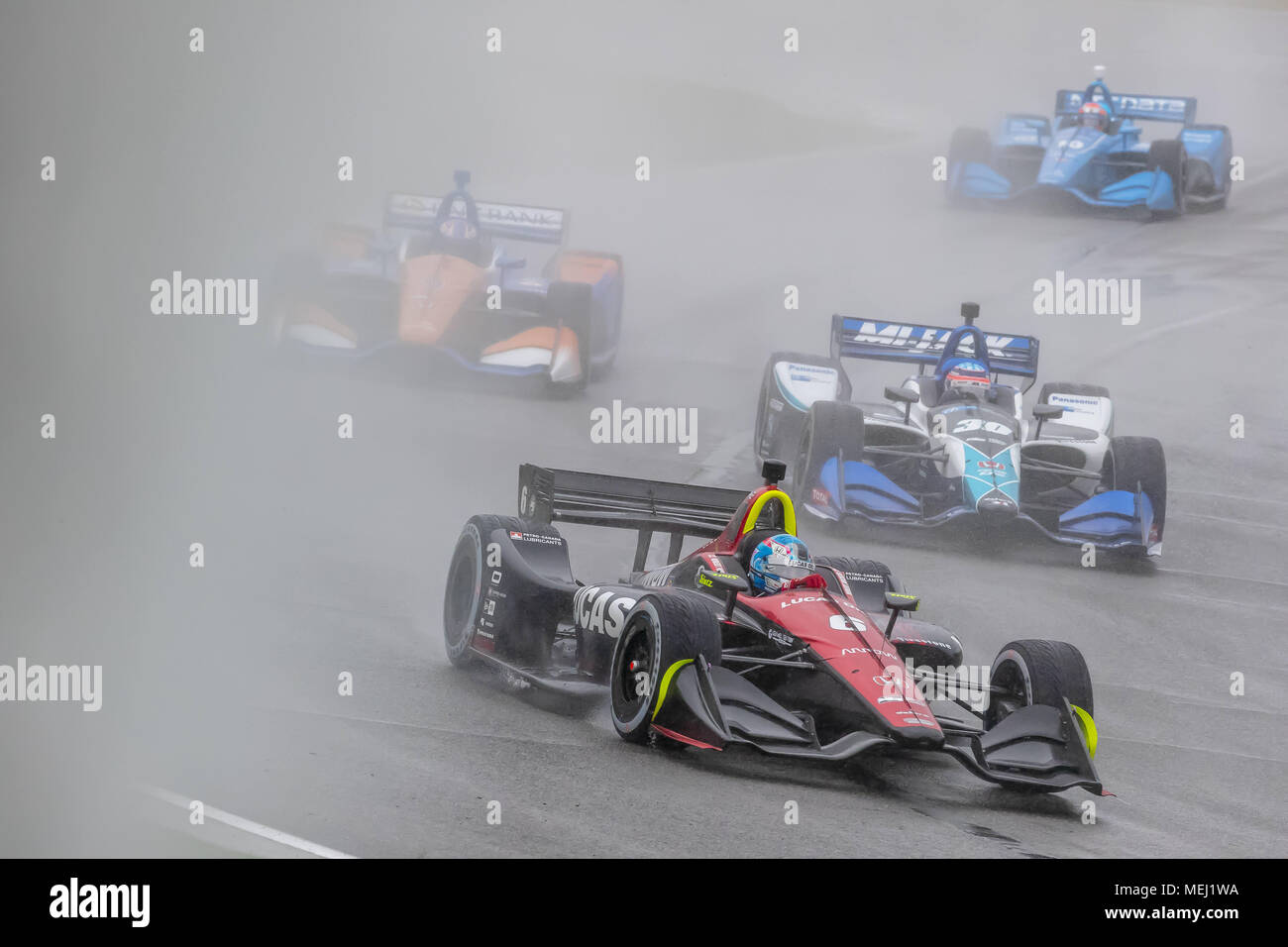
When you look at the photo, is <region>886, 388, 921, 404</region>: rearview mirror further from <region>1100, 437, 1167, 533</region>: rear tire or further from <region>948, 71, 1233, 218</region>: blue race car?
<region>948, 71, 1233, 218</region>: blue race car

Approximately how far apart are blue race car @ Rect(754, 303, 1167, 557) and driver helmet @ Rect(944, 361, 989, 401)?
12 millimetres

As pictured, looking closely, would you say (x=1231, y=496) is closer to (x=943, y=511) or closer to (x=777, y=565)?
(x=943, y=511)

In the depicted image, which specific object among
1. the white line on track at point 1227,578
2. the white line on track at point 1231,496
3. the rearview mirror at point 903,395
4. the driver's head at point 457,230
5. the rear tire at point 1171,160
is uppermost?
the rear tire at point 1171,160

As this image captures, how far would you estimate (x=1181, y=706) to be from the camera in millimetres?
10242

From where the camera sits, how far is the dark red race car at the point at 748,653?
7.48 m

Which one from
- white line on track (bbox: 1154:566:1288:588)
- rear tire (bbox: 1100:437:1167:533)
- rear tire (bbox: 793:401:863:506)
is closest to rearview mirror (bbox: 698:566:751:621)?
rear tire (bbox: 793:401:863:506)

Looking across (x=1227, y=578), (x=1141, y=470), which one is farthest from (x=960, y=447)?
(x=1227, y=578)

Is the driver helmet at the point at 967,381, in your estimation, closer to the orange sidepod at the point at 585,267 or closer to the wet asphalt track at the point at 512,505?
the wet asphalt track at the point at 512,505

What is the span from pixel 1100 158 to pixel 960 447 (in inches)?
605

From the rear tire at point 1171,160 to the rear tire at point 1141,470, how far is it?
1491 cm

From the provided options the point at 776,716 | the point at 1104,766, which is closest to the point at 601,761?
the point at 776,716

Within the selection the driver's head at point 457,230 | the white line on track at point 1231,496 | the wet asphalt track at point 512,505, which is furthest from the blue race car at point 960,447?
the driver's head at point 457,230
